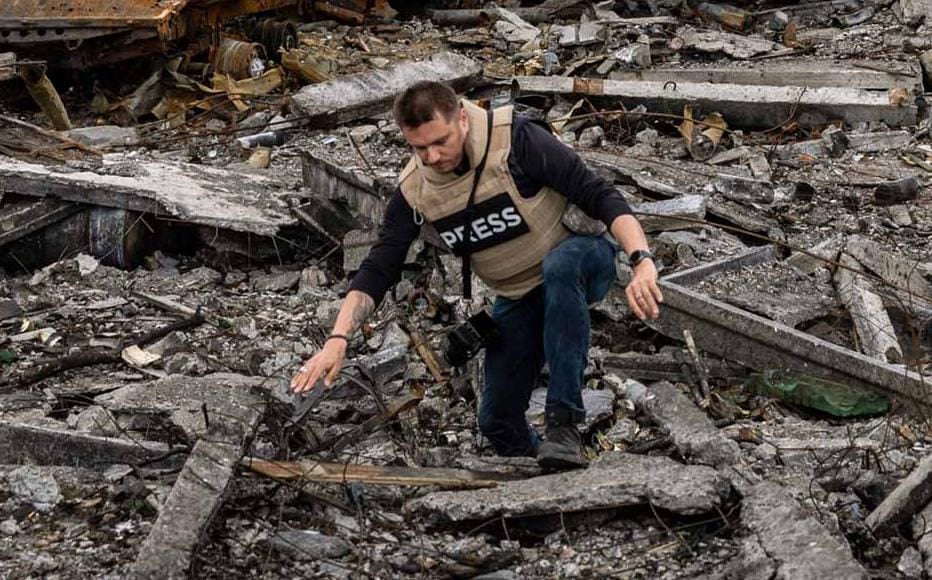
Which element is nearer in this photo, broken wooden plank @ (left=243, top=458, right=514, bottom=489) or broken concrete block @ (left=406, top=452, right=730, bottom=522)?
broken concrete block @ (left=406, top=452, right=730, bottom=522)

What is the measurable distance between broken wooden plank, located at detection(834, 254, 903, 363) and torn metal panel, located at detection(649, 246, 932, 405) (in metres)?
0.25

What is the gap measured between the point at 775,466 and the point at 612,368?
4.13 ft

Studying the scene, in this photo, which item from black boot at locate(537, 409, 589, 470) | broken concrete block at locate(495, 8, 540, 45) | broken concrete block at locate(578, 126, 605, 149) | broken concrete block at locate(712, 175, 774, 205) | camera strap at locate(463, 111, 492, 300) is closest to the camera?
camera strap at locate(463, 111, 492, 300)

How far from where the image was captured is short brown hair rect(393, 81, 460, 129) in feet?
14.4

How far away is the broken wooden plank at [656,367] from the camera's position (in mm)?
6121

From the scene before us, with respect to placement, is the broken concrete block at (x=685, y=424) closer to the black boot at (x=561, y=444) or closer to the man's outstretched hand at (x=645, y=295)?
the black boot at (x=561, y=444)

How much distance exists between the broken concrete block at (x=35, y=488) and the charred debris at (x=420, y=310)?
0.08 feet

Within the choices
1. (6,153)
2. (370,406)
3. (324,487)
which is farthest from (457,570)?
(6,153)

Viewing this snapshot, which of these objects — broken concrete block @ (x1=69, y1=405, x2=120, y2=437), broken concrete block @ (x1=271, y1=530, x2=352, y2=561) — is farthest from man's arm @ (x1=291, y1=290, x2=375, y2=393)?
broken concrete block @ (x1=69, y1=405, x2=120, y2=437)

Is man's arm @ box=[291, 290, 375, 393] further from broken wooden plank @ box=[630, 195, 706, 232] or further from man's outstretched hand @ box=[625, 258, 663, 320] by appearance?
broken wooden plank @ box=[630, 195, 706, 232]

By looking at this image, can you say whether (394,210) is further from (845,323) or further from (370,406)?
(845,323)

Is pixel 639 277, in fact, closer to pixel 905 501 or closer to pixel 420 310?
pixel 905 501

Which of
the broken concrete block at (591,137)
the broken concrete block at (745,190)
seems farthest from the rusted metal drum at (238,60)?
the broken concrete block at (745,190)

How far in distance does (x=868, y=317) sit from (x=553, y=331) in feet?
7.53
